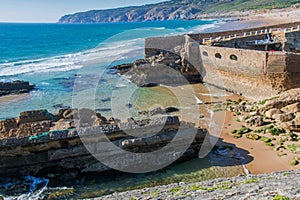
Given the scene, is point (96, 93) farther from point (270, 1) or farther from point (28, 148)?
point (270, 1)

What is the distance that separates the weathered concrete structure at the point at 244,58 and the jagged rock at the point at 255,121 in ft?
16.0

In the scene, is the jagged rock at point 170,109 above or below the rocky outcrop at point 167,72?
below

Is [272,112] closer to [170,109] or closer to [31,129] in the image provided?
[170,109]

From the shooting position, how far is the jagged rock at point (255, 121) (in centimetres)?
1636

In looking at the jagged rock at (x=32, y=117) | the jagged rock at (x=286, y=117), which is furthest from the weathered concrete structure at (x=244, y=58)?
the jagged rock at (x=32, y=117)

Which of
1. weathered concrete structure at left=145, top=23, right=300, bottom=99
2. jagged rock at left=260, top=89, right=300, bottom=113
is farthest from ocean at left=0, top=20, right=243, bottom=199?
jagged rock at left=260, top=89, right=300, bottom=113

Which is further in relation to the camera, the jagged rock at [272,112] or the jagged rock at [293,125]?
the jagged rock at [272,112]

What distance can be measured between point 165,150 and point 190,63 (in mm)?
15474

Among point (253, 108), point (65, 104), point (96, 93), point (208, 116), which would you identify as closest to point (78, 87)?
point (96, 93)

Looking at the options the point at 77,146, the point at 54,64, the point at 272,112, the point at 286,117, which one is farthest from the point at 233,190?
the point at 54,64

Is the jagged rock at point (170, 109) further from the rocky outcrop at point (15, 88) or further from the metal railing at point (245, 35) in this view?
the rocky outcrop at point (15, 88)

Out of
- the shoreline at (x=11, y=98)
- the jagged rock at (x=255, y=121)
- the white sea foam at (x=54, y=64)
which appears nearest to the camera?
the jagged rock at (x=255, y=121)

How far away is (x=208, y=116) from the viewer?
18922 millimetres

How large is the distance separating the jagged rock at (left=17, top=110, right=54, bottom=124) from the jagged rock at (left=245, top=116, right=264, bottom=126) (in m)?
9.95
